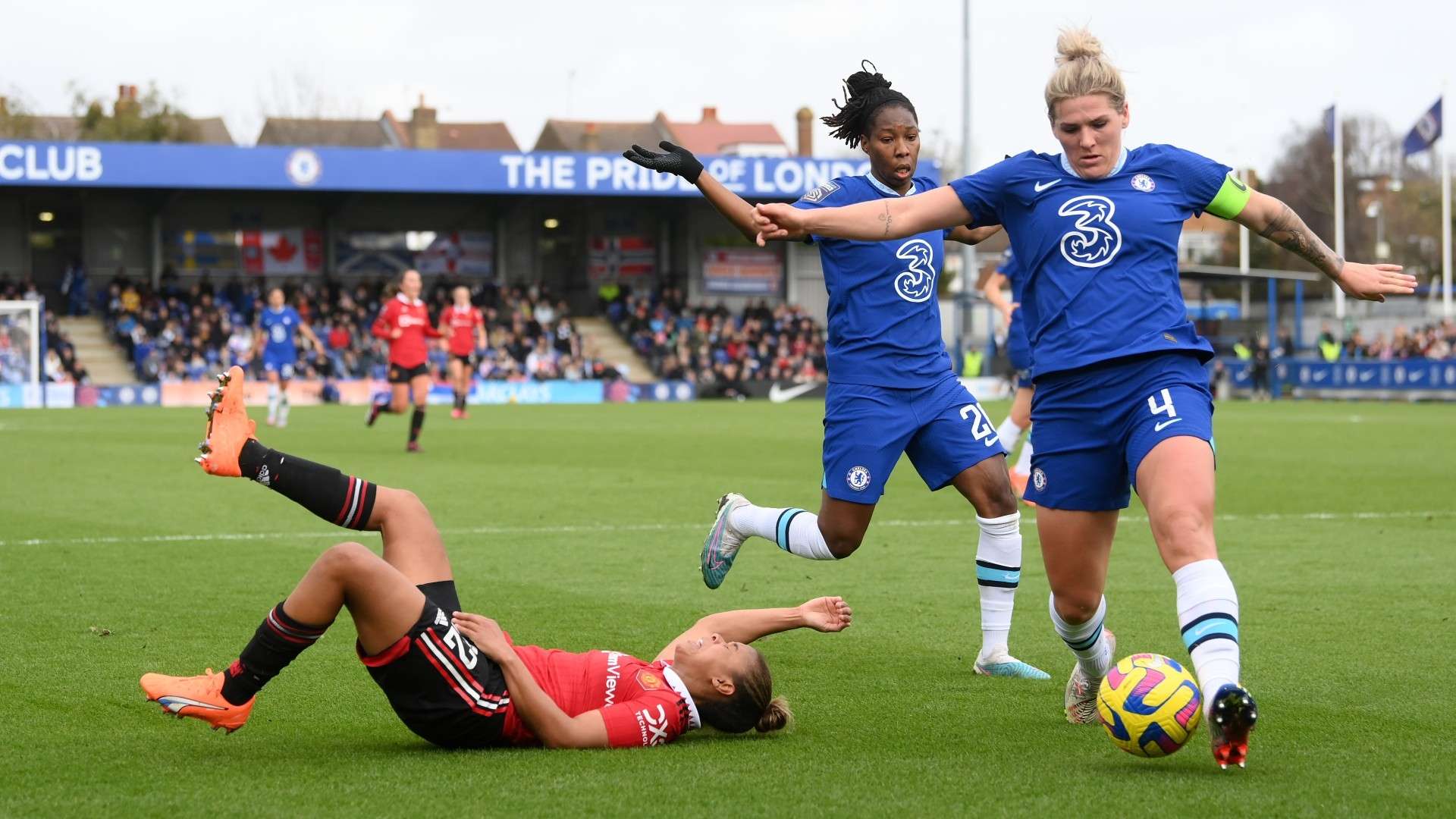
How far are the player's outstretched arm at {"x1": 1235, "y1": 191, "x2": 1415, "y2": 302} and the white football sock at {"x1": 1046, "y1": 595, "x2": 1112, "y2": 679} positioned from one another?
1338mm

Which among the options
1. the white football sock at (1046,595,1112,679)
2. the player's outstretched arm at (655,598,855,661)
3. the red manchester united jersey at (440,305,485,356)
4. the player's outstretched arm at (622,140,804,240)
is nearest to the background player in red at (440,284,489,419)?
the red manchester united jersey at (440,305,485,356)

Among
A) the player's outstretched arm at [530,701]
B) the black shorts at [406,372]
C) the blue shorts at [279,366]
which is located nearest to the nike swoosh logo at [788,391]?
the blue shorts at [279,366]

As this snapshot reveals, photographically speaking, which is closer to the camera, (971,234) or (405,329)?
(971,234)

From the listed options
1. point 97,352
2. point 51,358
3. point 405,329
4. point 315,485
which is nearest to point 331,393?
point 51,358

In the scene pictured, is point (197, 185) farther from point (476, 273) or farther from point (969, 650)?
point (969, 650)

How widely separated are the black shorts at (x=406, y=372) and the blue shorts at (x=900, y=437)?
14799 millimetres

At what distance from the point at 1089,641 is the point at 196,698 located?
2.92 meters

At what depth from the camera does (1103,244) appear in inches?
203

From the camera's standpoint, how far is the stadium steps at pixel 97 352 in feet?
133

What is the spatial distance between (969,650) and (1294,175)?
3417 inches

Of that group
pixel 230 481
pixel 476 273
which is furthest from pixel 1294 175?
pixel 230 481

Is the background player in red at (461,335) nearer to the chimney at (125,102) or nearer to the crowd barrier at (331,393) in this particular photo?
the crowd barrier at (331,393)

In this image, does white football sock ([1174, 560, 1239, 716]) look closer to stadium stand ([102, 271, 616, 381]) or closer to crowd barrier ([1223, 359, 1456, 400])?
stadium stand ([102, 271, 616, 381])

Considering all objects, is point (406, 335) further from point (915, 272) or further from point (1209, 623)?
point (1209, 623)
